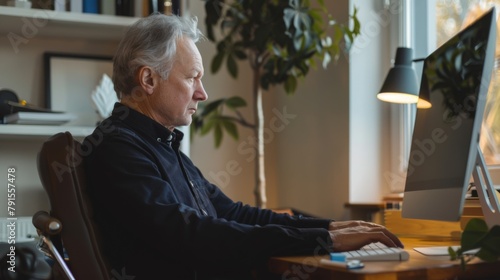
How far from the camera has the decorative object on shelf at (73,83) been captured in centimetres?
300

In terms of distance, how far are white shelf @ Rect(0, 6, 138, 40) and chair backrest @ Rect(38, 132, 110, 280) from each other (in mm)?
1290

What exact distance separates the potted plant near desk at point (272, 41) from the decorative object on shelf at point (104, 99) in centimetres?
42

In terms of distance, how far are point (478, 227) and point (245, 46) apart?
1842 millimetres

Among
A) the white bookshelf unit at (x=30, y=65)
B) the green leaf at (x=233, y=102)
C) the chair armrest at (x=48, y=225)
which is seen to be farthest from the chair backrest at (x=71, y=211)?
the green leaf at (x=233, y=102)

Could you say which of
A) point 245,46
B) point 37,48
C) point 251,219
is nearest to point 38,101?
point 37,48

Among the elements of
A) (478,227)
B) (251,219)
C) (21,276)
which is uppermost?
(478,227)

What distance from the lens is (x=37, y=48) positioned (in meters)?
3.01

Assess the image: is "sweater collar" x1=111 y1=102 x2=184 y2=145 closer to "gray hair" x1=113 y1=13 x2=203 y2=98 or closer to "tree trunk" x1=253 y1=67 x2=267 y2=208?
"gray hair" x1=113 y1=13 x2=203 y2=98

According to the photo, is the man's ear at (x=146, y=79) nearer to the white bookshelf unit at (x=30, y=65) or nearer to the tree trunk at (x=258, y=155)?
the white bookshelf unit at (x=30, y=65)

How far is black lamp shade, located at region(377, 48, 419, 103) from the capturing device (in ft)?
7.76

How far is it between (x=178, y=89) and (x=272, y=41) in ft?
3.61

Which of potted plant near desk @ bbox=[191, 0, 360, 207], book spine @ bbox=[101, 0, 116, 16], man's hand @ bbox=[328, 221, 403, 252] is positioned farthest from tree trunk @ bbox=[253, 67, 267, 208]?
man's hand @ bbox=[328, 221, 403, 252]

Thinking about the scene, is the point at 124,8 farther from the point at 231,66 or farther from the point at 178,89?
the point at 178,89

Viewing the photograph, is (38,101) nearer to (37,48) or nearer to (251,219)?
(37,48)
